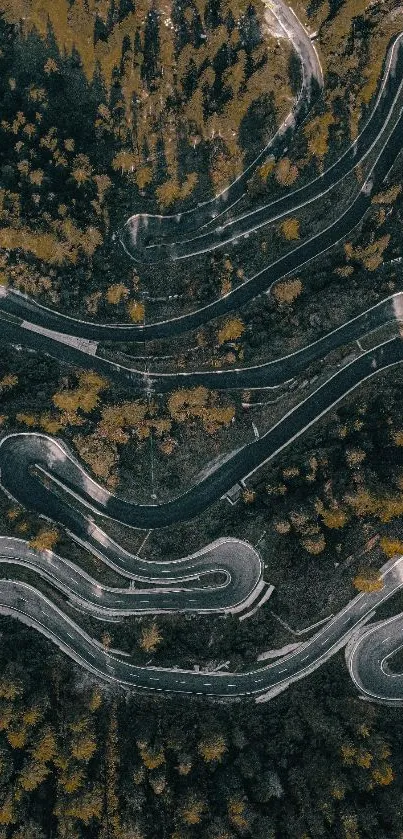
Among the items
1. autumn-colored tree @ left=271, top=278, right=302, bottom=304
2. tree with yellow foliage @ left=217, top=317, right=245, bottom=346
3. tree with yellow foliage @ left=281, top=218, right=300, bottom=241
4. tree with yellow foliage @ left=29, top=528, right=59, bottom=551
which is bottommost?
tree with yellow foliage @ left=29, top=528, right=59, bottom=551

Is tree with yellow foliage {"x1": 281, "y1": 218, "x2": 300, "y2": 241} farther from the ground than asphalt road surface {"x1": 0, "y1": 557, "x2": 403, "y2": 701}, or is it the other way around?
tree with yellow foliage {"x1": 281, "y1": 218, "x2": 300, "y2": 241}

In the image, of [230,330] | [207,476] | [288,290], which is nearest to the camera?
[207,476]

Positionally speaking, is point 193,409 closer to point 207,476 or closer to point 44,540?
point 207,476

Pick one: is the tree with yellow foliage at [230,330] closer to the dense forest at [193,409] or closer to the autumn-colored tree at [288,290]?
the dense forest at [193,409]

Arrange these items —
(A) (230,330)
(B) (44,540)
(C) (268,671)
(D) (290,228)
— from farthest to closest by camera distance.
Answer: (D) (290,228) < (A) (230,330) < (B) (44,540) < (C) (268,671)

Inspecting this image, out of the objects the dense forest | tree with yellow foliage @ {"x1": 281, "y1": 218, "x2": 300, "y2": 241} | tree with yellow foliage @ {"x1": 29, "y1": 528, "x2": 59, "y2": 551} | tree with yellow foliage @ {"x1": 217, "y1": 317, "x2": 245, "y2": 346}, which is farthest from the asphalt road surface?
tree with yellow foliage @ {"x1": 281, "y1": 218, "x2": 300, "y2": 241}

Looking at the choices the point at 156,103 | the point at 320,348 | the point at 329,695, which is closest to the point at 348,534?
the point at 329,695

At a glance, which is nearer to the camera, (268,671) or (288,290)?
(268,671)

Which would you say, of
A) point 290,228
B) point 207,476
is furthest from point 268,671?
point 290,228

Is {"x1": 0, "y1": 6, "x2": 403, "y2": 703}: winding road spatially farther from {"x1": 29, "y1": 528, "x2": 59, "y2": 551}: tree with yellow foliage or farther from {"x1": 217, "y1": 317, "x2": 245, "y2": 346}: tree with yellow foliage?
{"x1": 217, "y1": 317, "x2": 245, "y2": 346}: tree with yellow foliage
